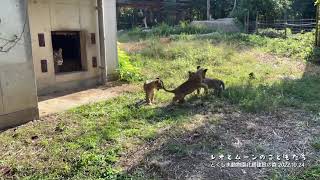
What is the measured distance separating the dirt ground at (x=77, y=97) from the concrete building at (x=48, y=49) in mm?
348

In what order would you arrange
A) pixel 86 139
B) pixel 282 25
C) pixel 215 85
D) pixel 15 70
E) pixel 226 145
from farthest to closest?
pixel 282 25 → pixel 215 85 → pixel 15 70 → pixel 86 139 → pixel 226 145

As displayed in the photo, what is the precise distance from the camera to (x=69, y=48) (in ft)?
27.8

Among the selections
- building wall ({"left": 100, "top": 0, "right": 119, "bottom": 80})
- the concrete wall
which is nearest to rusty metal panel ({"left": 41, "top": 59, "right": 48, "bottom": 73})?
building wall ({"left": 100, "top": 0, "right": 119, "bottom": 80})

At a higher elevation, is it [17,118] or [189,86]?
[189,86]

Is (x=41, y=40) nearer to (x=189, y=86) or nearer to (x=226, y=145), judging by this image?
(x=189, y=86)

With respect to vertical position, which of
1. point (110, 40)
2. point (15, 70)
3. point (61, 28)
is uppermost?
point (61, 28)

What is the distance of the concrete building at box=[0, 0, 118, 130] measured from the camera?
5.12m

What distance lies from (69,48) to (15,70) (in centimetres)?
335

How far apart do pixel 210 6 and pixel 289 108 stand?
2178cm

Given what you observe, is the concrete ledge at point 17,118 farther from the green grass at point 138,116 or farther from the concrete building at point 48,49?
the green grass at point 138,116

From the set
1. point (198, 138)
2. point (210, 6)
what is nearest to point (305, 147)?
point (198, 138)

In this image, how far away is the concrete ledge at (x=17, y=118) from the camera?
5168mm

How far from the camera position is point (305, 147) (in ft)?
13.5

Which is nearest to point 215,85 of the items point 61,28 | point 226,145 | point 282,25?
point 226,145
